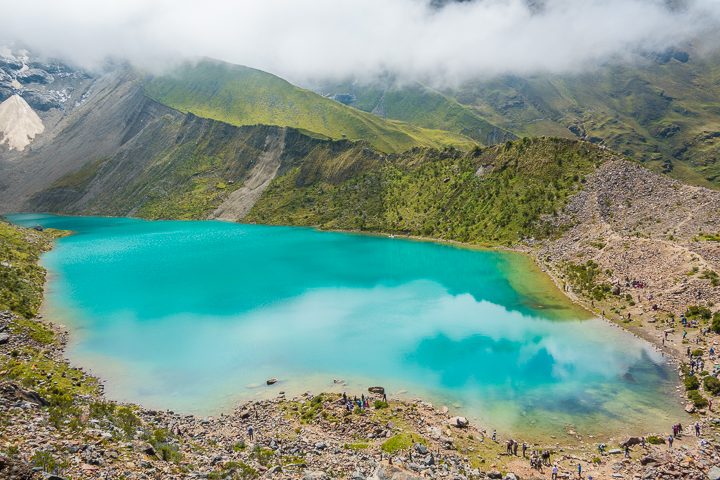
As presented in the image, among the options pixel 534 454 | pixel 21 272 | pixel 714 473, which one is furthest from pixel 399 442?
pixel 21 272

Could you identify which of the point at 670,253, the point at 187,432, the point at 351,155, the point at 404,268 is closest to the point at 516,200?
the point at 404,268

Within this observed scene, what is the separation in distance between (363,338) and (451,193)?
3794 inches

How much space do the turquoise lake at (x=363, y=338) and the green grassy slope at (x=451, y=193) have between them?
2204cm

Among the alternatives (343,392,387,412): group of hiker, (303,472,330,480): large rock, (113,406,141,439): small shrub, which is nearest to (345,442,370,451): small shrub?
(343,392,387,412): group of hiker

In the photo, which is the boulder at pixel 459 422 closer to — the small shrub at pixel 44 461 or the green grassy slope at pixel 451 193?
the small shrub at pixel 44 461

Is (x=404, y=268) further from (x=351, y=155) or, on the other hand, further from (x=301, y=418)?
(x=351, y=155)

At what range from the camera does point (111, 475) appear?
21.3 m

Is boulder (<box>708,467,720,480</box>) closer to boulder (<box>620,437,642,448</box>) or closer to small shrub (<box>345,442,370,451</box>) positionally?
boulder (<box>620,437,642,448</box>)

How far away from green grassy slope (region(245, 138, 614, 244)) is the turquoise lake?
22.0 m

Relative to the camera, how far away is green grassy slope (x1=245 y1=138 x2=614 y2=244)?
119 metres

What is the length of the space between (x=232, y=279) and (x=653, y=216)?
82.4 meters

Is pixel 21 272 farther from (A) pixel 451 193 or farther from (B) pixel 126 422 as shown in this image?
(A) pixel 451 193

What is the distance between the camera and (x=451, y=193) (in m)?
145

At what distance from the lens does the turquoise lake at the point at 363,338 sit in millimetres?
42250
